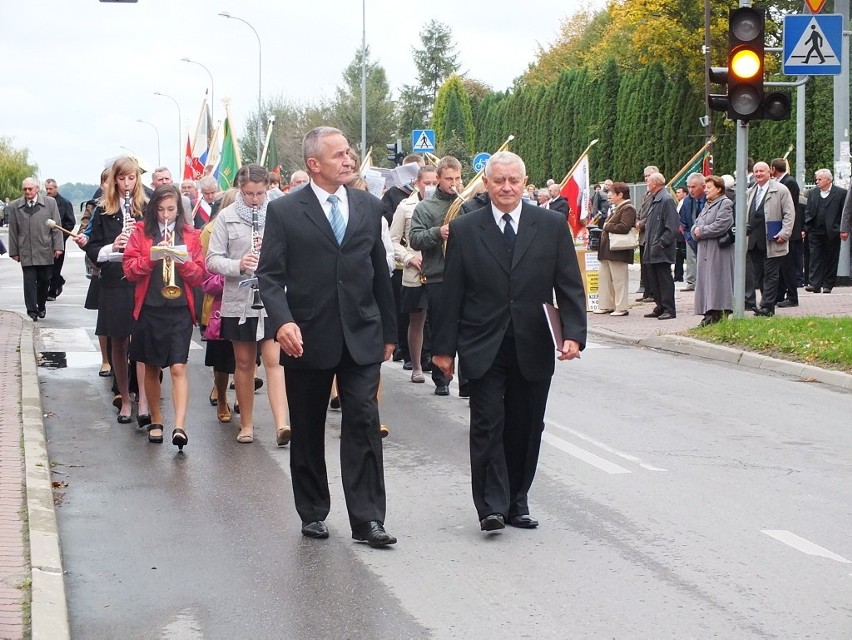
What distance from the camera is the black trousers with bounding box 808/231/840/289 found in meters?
21.2

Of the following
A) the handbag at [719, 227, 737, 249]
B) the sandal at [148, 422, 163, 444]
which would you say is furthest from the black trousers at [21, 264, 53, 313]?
the sandal at [148, 422, 163, 444]

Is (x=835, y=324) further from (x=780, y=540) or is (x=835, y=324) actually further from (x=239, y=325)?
(x=780, y=540)

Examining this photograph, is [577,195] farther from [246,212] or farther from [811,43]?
[246,212]

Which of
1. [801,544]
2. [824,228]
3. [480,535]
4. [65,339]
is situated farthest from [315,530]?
[824,228]

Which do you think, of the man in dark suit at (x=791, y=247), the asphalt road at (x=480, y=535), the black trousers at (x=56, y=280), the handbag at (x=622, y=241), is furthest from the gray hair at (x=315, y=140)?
→ the black trousers at (x=56, y=280)

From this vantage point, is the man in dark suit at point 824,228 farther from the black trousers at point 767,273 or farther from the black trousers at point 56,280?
the black trousers at point 56,280

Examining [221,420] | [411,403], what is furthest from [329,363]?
[411,403]

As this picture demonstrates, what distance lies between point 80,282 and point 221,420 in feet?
65.0

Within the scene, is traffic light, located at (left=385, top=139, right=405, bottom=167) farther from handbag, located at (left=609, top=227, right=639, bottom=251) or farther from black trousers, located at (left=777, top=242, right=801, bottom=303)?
black trousers, located at (left=777, top=242, right=801, bottom=303)

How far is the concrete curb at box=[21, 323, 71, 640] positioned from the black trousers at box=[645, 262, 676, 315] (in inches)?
420

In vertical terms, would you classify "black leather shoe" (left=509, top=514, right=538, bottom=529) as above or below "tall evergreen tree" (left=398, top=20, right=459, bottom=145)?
below

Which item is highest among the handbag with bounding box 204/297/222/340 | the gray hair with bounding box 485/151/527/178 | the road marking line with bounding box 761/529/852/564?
the gray hair with bounding box 485/151/527/178

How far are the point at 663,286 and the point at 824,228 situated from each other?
132 inches

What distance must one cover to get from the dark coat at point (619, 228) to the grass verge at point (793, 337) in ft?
12.0
